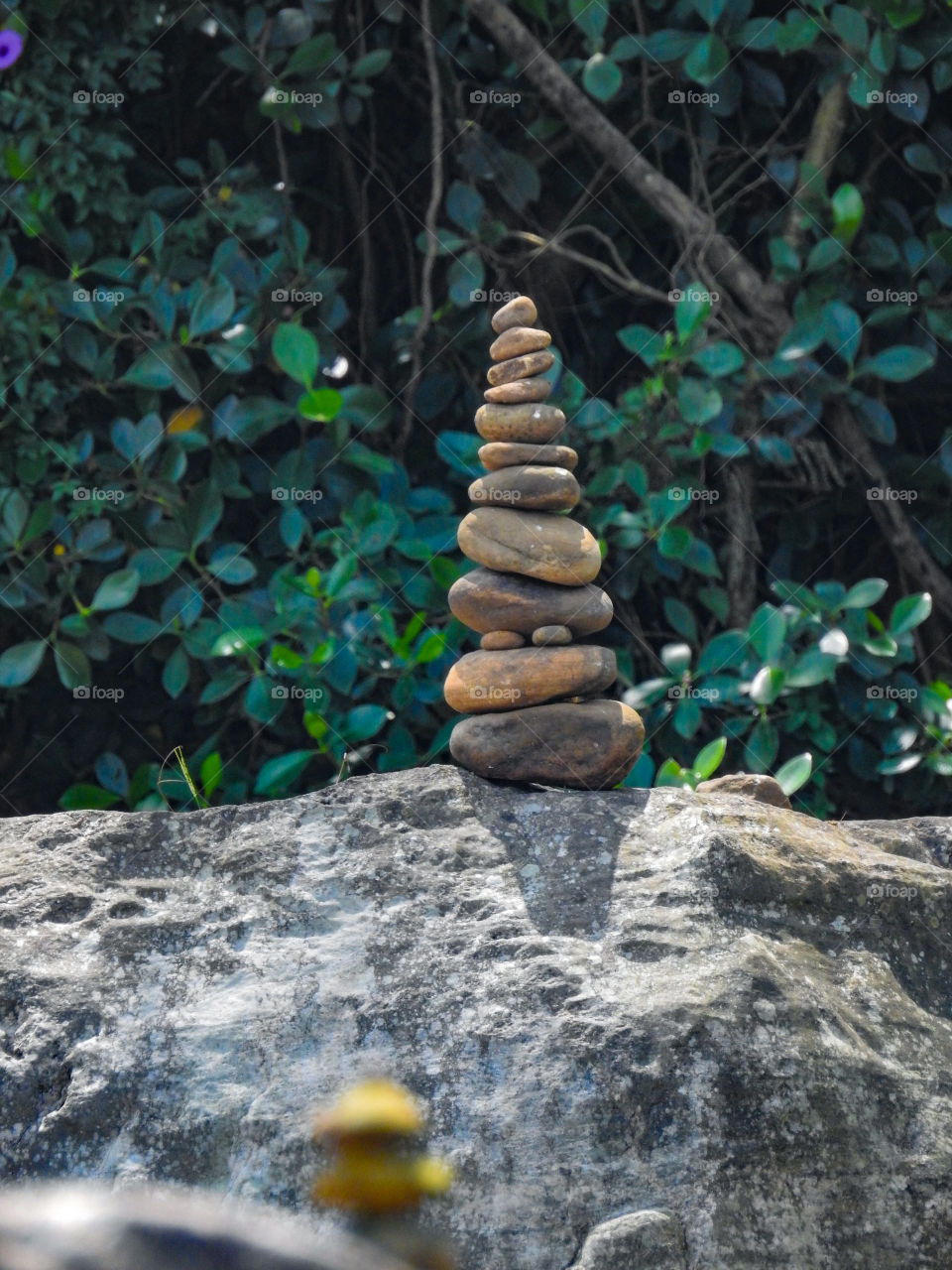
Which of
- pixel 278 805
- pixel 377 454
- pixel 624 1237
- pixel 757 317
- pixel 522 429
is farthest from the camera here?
pixel 757 317

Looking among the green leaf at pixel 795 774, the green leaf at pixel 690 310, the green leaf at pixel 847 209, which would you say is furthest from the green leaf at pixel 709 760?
the green leaf at pixel 847 209

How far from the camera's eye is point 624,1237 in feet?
7.79

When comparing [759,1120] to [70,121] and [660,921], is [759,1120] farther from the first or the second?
[70,121]

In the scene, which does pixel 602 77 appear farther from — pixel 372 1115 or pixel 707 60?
pixel 372 1115

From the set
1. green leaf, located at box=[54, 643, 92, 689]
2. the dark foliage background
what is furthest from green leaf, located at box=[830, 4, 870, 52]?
green leaf, located at box=[54, 643, 92, 689]

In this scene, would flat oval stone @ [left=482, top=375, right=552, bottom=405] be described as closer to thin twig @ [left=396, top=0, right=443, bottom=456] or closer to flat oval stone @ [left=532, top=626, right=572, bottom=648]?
flat oval stone @ [left=532, top=626, right=572, bottom=648]

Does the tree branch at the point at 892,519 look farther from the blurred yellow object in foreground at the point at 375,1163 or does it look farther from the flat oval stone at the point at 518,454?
the blurred yellow object in foreground at the point at 375,1163

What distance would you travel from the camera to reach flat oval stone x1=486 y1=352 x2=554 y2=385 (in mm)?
3389

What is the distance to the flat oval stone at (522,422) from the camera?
3389 mm

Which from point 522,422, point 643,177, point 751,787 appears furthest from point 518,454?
point 643,177

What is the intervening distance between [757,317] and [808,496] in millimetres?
716

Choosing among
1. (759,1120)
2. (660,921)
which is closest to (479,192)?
(660,921)

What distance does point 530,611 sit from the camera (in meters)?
3.36

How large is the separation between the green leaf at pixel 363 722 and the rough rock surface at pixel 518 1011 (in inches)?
47.4
